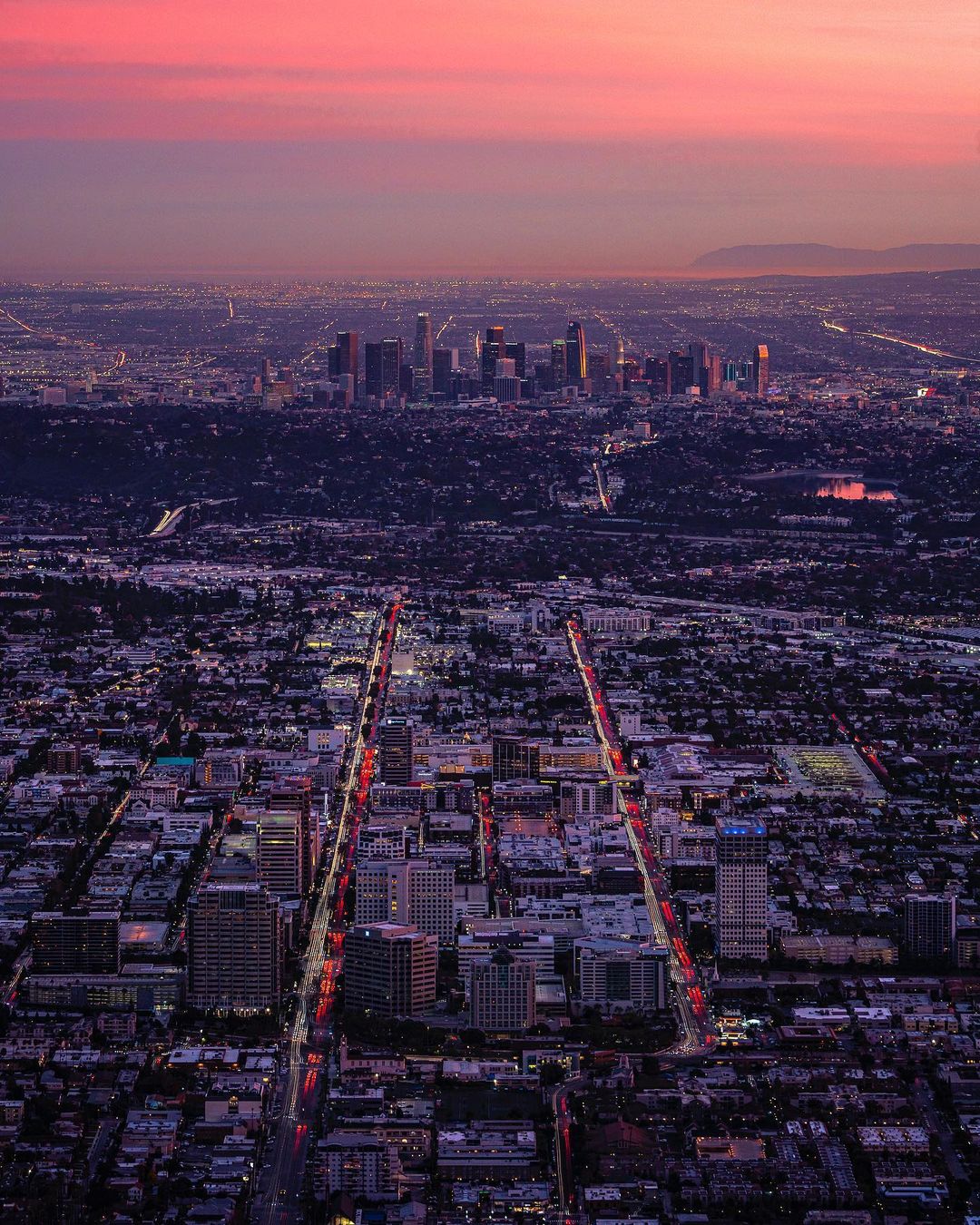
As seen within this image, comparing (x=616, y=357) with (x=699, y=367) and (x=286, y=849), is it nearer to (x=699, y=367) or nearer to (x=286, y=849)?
(x=699, y=367)

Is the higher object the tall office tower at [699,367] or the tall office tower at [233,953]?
the tall office tower at [233,953]

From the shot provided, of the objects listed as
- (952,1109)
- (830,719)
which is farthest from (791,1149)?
(830,719)

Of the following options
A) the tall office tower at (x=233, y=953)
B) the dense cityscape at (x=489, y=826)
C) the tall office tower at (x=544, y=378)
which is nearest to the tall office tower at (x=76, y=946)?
the dense cityscape at (x=489, y=826)

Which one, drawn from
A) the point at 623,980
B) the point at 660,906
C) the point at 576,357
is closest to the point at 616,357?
the point at 576,357

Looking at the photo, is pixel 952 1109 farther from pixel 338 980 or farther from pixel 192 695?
pixel 192 695

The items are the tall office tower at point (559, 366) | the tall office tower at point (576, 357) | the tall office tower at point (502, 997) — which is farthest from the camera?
the tall office tower at point (576, 357)

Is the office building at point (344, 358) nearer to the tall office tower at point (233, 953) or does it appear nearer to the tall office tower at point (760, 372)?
the tall office tower at point (760, 372)
